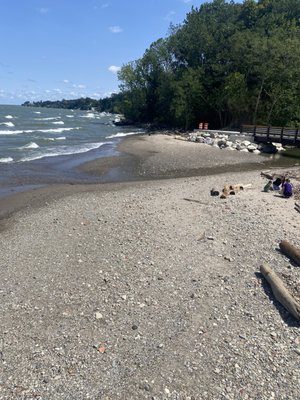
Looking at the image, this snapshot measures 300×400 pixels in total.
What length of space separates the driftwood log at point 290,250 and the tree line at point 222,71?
118 ft

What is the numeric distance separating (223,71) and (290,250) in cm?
4656

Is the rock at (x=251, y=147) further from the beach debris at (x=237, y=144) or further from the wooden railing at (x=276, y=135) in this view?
the wooden railing at (x=276, y=135)

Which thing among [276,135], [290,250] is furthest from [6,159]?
[276,135]

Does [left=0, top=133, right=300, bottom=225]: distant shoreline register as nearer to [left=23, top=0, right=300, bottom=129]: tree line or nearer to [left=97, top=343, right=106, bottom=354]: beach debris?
[left=97, top=343, right=106, bottom=354]: beach debris

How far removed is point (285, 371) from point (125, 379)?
273 centimetres

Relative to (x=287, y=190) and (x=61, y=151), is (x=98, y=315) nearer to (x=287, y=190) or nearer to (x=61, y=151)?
(x=287, y=190)

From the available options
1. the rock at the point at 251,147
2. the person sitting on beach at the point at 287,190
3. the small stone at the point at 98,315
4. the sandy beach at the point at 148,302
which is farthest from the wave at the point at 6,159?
the small stone at the point at 98,315

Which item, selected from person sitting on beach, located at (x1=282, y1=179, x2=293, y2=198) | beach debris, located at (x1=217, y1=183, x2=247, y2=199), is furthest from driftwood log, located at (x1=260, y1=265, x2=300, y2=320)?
person sitting on beach, located at (x1=282, y1=179, x2=293, y2=198)

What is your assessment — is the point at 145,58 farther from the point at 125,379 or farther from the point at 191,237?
the point at 125,379

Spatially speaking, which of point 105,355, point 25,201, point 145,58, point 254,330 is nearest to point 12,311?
point 105,355

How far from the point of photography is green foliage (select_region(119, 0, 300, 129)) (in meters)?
42.0

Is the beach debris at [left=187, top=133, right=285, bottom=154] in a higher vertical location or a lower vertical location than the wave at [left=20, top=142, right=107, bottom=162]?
higher

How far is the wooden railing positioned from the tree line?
7.84 meters

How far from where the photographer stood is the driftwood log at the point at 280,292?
7154mm
